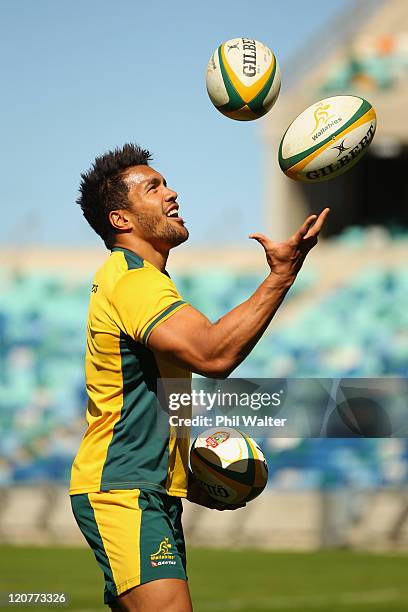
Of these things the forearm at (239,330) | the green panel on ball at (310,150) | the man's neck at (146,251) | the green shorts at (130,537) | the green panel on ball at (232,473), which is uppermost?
the green panel on ball at (310,150)

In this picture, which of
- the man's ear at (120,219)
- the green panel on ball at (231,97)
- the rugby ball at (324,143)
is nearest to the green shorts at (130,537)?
the man's ear at (120,219)

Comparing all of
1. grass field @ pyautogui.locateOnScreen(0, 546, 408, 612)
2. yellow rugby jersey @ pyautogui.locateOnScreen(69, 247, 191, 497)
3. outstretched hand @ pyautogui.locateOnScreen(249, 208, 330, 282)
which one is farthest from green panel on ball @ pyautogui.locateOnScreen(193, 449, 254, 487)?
grass field @ pyautogui.locateOnScreen(0, 546, 408, 612)

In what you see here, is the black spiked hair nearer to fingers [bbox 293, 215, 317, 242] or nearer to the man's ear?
the man's ear

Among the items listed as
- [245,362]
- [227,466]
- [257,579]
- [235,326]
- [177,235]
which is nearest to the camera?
[235,326]

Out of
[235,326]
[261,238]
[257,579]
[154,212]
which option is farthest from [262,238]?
[257,579]

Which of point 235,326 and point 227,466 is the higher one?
point 235,326

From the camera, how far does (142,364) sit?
405cm

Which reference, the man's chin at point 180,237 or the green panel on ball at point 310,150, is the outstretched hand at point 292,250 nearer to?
the man's chin at point 180,237

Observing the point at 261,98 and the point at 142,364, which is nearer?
the point at 142,364

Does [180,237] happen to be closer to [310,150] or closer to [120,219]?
[120,219]

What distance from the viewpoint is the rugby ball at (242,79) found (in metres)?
5.67

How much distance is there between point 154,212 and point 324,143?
1.01 m

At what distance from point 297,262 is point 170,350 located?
50 centimetres

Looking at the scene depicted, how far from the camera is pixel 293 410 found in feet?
14.5
